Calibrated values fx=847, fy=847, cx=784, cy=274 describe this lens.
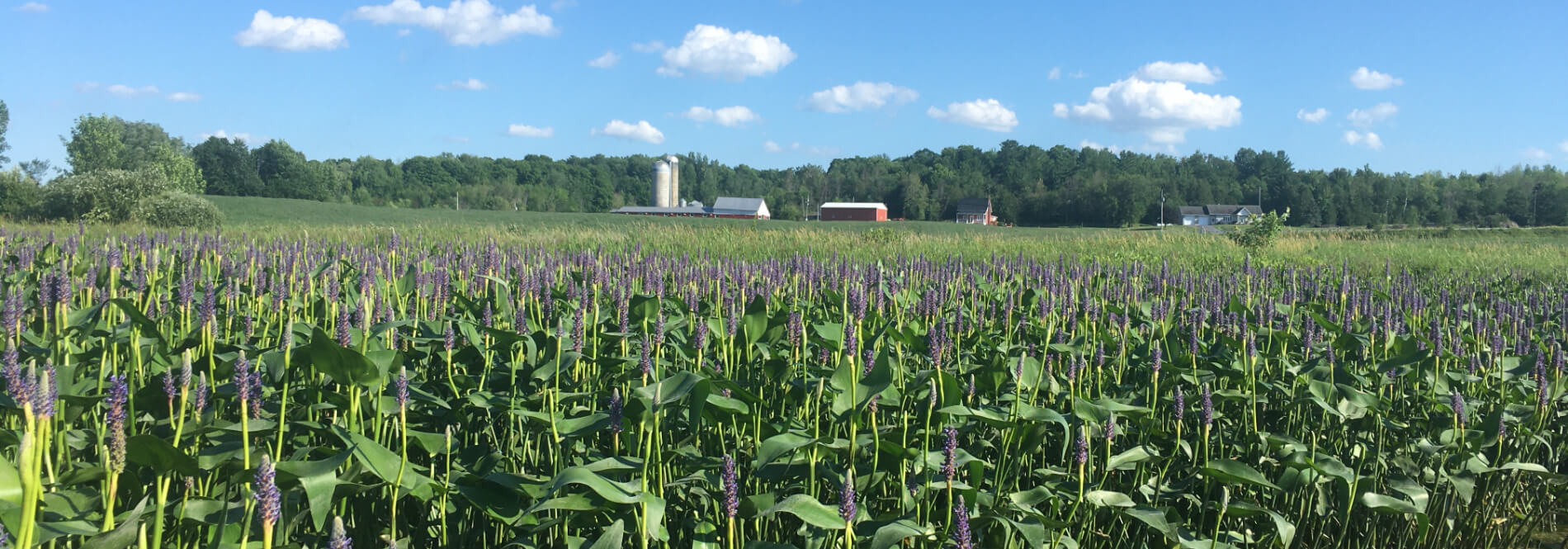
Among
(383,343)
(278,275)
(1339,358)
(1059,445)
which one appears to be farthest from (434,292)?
(1339,358)

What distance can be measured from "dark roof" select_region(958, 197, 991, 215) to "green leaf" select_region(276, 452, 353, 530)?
105 m

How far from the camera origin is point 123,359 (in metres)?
3.29

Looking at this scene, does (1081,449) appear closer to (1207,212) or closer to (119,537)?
(119,537)

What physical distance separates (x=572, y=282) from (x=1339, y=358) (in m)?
4.64

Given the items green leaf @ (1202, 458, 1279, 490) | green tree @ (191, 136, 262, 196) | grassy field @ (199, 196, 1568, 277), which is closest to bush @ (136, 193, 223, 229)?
grassy field @ (199, 196, 1568, 277)

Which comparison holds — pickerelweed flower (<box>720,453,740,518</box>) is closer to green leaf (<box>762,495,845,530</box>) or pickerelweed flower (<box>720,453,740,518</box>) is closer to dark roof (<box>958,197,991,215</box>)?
green leaf (<box>762,495,845,530</box>)

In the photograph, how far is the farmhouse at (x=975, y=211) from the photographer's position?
103 m

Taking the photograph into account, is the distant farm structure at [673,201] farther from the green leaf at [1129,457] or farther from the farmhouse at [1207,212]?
the green leaf at [1129,457]

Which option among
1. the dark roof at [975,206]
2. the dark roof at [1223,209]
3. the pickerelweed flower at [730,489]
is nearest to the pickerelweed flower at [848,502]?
the pickerelweed flower at [730,489]

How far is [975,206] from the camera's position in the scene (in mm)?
106375

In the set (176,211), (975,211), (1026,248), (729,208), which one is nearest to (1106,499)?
(1026,248)

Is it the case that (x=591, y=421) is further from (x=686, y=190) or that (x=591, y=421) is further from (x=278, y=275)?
(x=686, y=190)

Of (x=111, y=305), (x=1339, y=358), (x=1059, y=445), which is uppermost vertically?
(x=111, y=305)

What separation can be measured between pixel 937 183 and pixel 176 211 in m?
104
